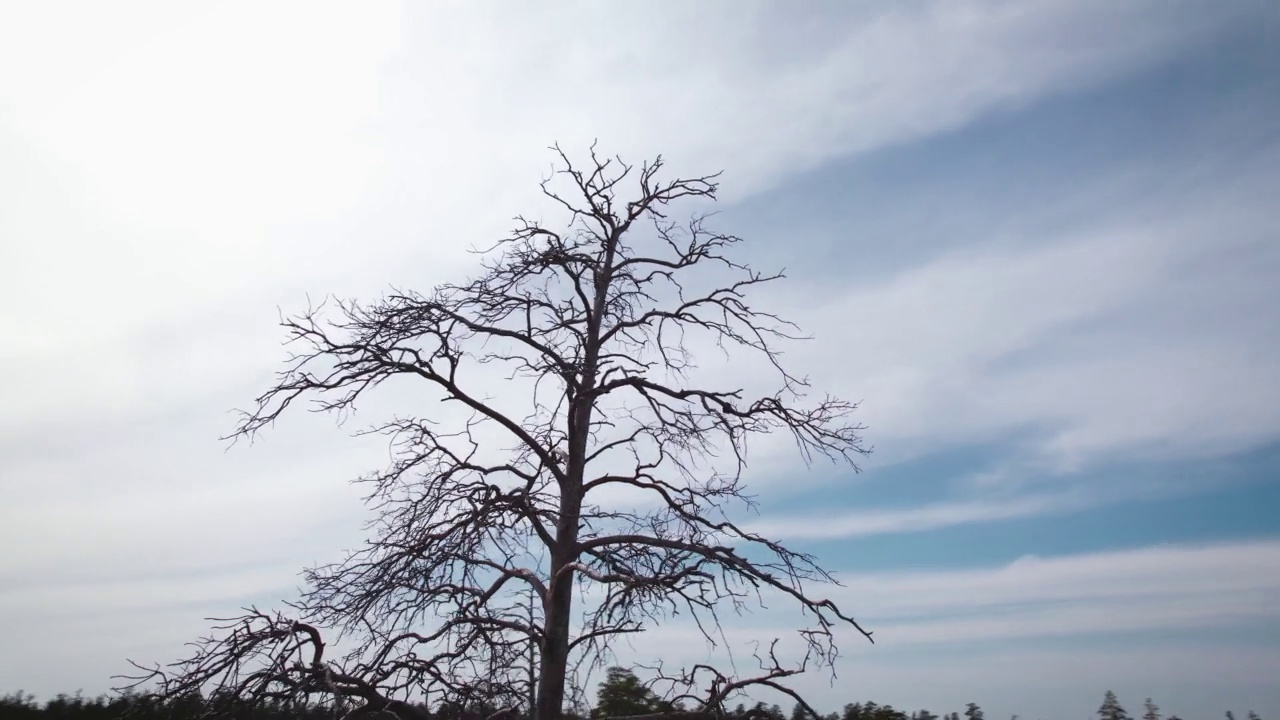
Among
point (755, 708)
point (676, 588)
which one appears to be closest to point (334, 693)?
point (676, 588)

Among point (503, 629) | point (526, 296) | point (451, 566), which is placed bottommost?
point (503, 629)

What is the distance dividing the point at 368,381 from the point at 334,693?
2.67 metres

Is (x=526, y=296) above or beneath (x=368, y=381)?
above

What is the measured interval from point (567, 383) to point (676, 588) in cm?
233

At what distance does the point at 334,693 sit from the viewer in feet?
24.7

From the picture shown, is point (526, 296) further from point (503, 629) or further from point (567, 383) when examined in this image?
point (503, 629)

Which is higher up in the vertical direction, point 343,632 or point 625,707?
point 343,632

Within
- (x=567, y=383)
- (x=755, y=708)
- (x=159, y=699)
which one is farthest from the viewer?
(x=567, y=383)

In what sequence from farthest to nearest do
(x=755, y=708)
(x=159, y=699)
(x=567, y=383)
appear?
(x=567, y=383)
(x=755, y=708)
(x=159, y=699)

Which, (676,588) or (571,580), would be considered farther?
(571,580)

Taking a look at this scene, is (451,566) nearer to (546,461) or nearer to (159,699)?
(546,461)

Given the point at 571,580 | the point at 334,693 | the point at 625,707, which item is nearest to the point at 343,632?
the point at 334,693

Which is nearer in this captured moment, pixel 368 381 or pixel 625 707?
pixel 368 381

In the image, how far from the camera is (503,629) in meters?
8.42
